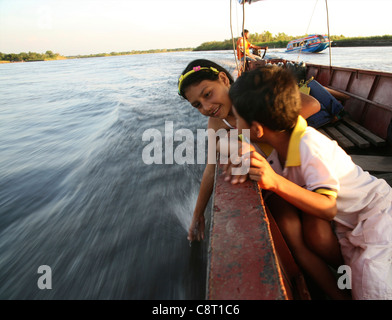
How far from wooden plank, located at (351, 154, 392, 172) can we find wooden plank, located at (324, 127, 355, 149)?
0.31 meters

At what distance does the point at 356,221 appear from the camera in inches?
50.8

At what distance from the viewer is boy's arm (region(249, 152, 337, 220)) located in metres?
1.06

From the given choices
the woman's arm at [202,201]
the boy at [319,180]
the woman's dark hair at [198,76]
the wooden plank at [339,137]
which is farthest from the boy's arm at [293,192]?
the wooden plank at [339,137]

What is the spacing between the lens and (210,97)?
6.04 ft

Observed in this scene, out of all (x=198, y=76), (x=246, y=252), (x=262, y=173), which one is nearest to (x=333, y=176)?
(x=262, y=173)

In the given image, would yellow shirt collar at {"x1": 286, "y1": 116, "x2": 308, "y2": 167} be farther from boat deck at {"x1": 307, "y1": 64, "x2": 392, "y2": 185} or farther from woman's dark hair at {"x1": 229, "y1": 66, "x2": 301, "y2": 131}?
boat deck at {"x1": 307, "y1": 64, "x2": 392, "y2": 185}

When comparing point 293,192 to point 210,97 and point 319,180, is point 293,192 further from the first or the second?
point 210,97

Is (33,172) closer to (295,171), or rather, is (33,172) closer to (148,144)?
(148,144)

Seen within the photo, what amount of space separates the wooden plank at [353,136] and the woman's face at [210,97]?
255cm

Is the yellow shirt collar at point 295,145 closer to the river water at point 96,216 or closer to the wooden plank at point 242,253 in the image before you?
the wooden plank at point 242,253

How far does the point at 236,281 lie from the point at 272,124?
779mm

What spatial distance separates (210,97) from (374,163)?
244 cm
